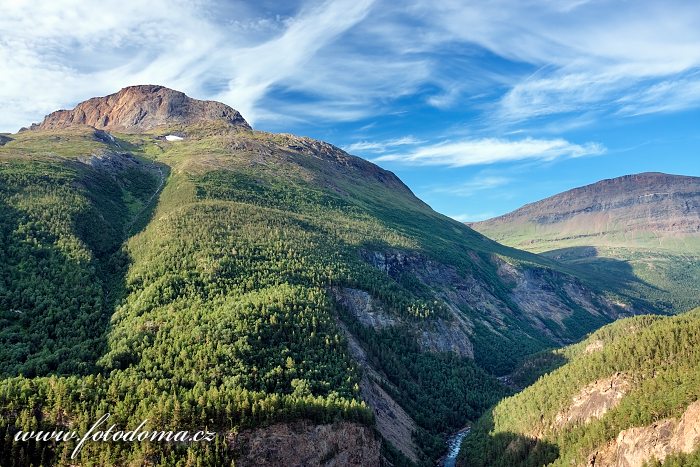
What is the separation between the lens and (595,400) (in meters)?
142

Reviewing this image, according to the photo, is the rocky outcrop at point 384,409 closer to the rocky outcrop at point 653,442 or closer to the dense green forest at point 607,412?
the dense green forest at point 607,412

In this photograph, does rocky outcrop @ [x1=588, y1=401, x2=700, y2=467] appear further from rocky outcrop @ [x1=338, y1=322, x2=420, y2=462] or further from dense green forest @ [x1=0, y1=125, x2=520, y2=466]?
dense green forest @ [x1=0, y1=125, x2=520, y2=466]

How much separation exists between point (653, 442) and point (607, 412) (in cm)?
2148

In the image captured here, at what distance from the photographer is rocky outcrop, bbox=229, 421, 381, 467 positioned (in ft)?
333

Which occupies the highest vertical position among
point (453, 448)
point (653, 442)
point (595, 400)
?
point (595, 400)

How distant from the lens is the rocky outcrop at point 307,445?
333 feet

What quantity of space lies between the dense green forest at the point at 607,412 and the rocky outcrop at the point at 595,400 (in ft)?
4.11

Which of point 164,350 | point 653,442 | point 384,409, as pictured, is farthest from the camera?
point 384,409

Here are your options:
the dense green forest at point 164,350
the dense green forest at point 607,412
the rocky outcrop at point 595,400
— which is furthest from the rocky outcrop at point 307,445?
the rocky outcrop at point 595,400

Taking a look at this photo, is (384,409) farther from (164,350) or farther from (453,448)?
(164,350)

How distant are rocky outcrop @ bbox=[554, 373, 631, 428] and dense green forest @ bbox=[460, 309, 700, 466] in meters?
1.25

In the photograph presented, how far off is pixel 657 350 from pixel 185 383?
126541 mm

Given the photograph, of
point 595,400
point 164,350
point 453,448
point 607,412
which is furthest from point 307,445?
point 595,400

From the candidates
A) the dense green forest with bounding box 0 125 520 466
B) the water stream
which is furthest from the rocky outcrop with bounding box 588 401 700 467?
the dense green forest with bounding box 0 125 520 466
